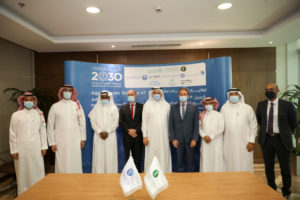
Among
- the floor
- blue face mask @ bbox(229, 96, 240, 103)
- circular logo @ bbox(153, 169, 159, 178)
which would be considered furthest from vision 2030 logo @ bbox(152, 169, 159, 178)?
the floor

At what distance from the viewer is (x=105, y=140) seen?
3.74 m

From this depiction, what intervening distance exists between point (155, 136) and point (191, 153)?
731mm

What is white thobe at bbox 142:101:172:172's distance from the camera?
12.1 feet

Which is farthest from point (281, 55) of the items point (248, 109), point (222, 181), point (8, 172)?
point (8, 172)

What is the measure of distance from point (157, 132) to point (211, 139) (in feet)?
3.24

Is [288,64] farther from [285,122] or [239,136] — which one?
[239,136]

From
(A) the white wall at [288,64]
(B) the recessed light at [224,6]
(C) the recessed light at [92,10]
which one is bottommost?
(A) the white wall at [288,64]

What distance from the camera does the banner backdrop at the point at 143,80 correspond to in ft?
13.0

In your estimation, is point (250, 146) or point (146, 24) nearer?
point (250, 146)

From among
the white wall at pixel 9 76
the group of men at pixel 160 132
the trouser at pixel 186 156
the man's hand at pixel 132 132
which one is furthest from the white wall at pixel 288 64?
the white wall at pixel 9 76

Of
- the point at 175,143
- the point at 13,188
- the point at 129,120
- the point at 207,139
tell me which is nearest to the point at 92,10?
the point at 129,120

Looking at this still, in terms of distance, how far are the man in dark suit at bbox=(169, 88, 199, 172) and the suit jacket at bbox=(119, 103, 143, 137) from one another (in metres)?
0.63

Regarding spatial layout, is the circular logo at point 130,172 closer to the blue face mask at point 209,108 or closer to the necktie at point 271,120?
the blue face mask at point 209,108

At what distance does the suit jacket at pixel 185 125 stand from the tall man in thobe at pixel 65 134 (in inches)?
69.1
